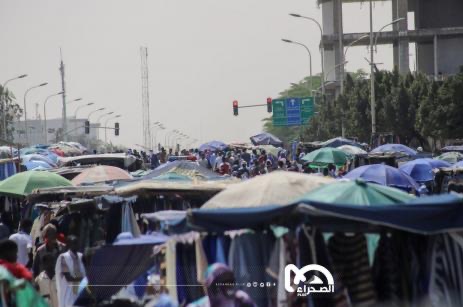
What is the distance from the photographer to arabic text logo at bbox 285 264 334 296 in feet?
29.8

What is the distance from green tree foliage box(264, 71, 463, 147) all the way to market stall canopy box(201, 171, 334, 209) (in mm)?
42050

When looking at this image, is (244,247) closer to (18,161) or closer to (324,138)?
(18,161)

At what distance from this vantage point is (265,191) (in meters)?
10.6

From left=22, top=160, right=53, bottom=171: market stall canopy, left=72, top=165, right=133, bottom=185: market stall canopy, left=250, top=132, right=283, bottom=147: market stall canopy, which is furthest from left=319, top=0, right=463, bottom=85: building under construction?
left=72, top=165, right=133, bottom=185: market stall canopy

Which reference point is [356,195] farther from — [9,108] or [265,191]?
[9,108]

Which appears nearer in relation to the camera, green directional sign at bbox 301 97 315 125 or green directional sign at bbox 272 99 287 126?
green directional sign at bbox 272 99 287 126

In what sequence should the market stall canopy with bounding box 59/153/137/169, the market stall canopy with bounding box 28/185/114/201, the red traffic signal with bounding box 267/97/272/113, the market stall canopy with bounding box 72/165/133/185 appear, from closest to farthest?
the market stall canopy with bounding box 28/185/114/201 < the market stall canopy with bounding box 72/165/133/185 < the market stall canopy with bounding box 59/153/137/169 < the red traffic signal with bounding box 267/97/272/113

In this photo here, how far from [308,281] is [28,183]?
1072 centimetres

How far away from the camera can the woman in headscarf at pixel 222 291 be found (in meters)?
8.57

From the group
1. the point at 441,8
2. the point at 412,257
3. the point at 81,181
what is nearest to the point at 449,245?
the point at 412,257

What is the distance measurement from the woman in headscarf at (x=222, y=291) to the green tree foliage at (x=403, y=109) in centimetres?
Answer: 4440

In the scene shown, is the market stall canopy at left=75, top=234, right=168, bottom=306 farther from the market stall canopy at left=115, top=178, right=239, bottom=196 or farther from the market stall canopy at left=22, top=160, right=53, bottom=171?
the market stall canopy at left=22, top=160, right=53, bottom=171

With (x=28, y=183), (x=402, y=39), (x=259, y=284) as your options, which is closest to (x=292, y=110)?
(x=402, y=39)

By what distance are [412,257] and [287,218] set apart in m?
1.08
